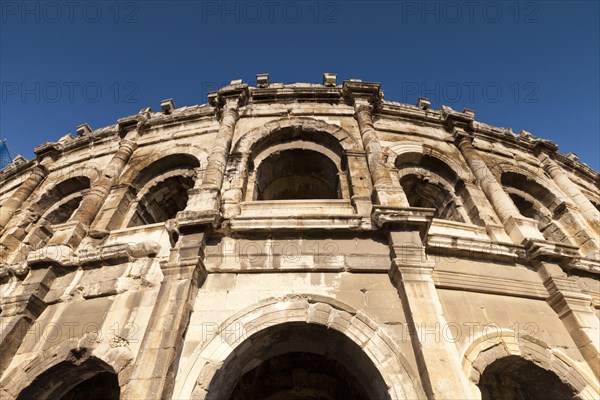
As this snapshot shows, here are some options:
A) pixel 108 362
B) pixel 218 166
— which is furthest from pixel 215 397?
pixel 218 166

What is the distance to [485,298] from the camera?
6.14 m

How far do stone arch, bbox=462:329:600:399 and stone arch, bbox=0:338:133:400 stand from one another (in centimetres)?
534

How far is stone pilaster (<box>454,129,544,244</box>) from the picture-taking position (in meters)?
7.11

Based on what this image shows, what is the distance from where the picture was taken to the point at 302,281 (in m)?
5.71

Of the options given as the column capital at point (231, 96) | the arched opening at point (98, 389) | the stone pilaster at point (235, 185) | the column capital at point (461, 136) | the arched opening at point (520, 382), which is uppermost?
the column capital at point (231, 96)

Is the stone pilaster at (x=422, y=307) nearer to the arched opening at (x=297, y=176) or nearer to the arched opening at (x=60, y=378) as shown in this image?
the arched opening at (x=297, y=176)

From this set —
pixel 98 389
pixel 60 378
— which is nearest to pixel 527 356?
pixel 60 378

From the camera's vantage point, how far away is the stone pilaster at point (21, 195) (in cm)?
962

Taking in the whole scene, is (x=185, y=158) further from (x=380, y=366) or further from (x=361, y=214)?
(x=380, y=366)

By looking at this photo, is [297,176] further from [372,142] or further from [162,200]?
[162,200]

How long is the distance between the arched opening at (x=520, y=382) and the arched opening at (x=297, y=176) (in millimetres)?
4739

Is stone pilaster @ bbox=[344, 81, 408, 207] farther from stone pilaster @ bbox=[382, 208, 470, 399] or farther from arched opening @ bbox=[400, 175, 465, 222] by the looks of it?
arched opening @ bbox=[400, 175, 465, 222]

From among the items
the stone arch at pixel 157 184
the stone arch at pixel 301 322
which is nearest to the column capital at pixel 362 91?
the stone arch at pixel 157 184

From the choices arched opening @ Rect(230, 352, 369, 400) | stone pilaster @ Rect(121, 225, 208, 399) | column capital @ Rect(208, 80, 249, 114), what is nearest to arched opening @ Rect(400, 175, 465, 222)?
arched opening @ Rect(230, 352, 369, 400)
